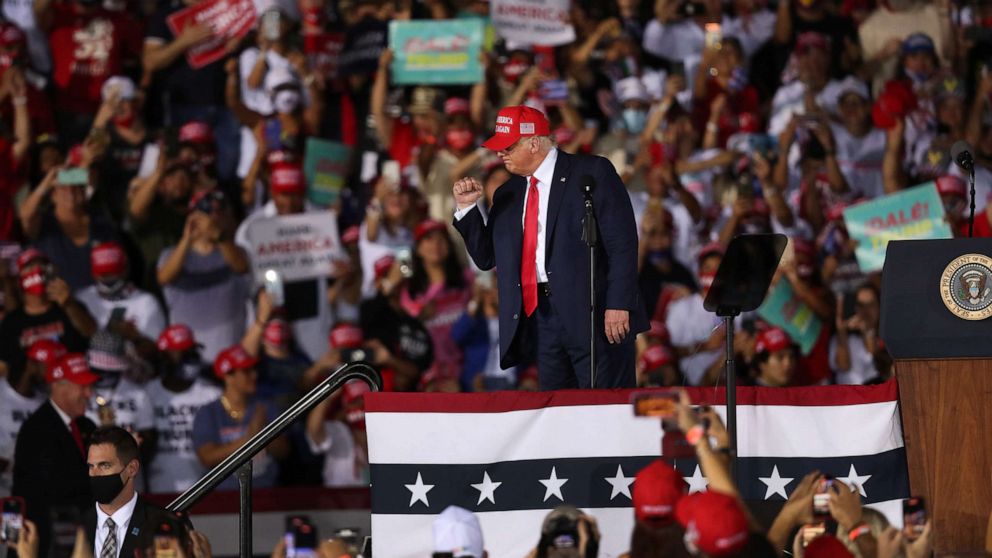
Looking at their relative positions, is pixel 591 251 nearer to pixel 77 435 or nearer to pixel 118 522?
pixel 118 522

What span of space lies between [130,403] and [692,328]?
3465 mm

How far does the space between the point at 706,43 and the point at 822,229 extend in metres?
1.62

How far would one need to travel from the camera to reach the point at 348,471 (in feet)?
32.2

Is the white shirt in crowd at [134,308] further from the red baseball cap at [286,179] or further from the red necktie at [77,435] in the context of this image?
the red necktie at [77,435]

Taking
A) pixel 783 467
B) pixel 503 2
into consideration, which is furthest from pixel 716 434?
pixel 503 2

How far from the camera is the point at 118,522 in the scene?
6.23 meters

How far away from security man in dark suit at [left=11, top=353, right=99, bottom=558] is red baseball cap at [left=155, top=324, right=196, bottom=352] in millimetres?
844

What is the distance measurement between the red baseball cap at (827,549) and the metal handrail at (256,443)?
6.53 feet

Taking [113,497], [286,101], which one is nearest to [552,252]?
[113,497]

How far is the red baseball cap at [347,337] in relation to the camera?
10102mm

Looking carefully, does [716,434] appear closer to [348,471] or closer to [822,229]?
[348,471]

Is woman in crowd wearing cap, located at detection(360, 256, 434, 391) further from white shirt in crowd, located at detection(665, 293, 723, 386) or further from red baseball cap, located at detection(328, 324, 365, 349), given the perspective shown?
white shirt in crowd, located at detection(665, 293, 723, 386)

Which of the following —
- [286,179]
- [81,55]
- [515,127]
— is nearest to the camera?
[515,127]

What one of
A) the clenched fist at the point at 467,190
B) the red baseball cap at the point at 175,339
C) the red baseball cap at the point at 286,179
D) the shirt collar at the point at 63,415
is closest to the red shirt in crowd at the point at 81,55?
the red baseball cap at the point at 286,179
